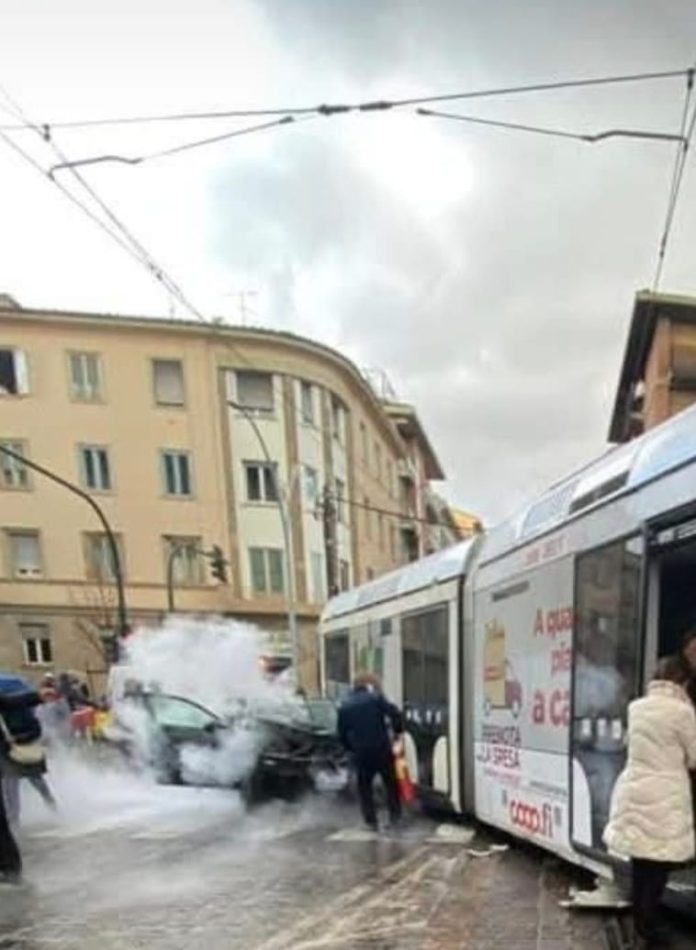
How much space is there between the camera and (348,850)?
440 inches

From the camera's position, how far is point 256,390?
48.7 meters

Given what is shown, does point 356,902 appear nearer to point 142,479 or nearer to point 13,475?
point 142,479

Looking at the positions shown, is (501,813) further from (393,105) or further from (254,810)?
(393,105)

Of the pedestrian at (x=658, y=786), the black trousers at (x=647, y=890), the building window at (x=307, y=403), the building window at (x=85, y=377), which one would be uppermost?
the building window at (x=85, y=377)

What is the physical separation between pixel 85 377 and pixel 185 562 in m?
8.09

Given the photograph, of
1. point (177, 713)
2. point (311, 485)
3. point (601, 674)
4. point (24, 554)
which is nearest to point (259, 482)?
point (311, 485)

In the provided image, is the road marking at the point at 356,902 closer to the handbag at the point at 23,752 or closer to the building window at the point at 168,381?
the handbag at the point at 23,752

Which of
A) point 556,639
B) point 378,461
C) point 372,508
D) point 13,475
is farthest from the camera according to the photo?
point 378,461

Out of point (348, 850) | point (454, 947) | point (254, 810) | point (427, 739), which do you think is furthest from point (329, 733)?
point (454, 947)

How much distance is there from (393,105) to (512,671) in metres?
4.91

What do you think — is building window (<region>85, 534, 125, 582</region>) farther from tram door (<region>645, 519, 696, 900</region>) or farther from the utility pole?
tram door (<region>645, 519, 696, 900</region>)

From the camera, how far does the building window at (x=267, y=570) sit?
47.7 meters

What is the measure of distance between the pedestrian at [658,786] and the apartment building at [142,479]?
128ft

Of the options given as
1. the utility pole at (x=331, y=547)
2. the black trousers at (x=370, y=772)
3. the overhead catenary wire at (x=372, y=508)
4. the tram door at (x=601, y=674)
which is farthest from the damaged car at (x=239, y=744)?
the overhead catenary wire at (x=372, y=508)
